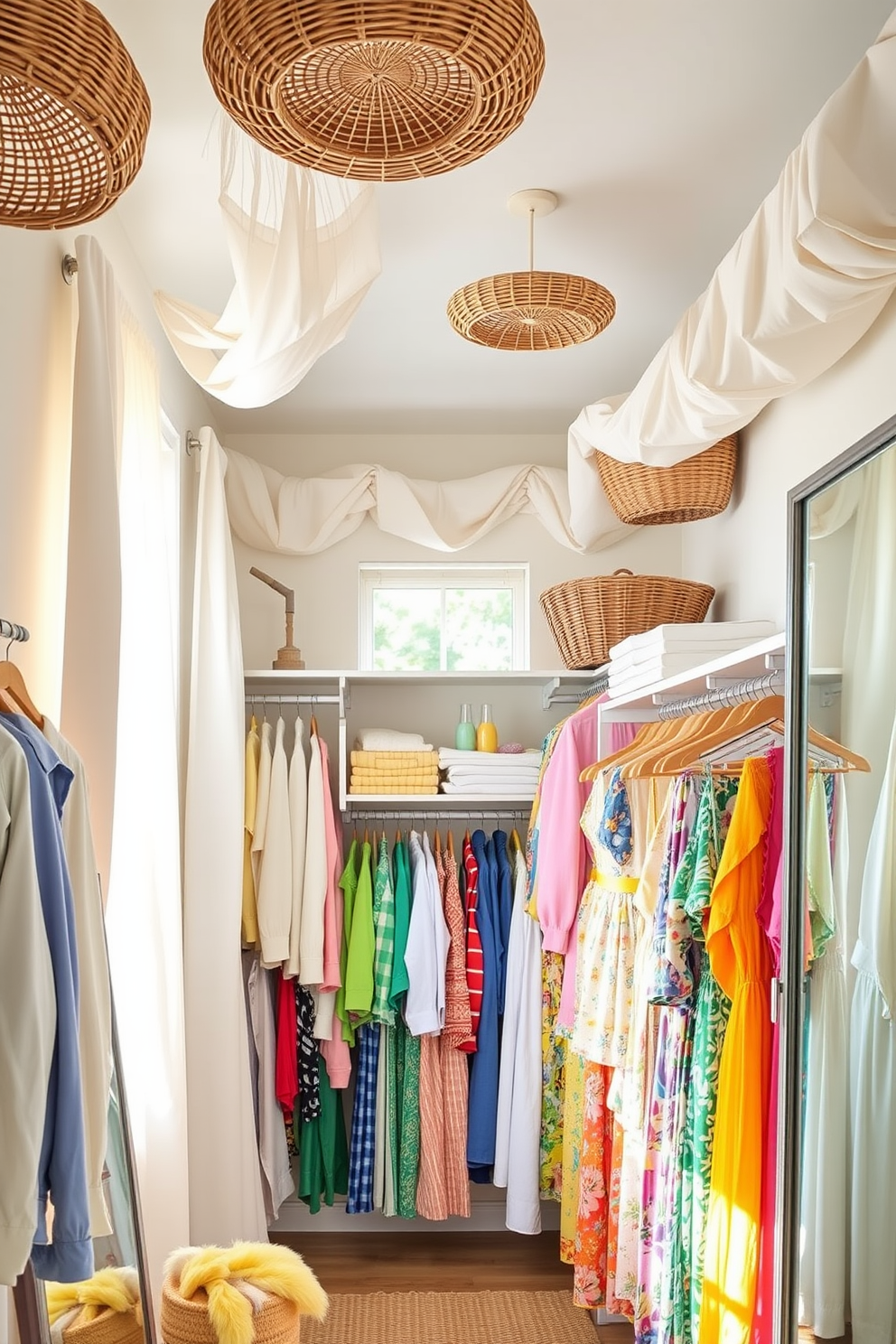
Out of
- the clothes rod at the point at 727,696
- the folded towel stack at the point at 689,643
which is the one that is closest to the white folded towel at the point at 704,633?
the folded towel stack at the point at 689,643

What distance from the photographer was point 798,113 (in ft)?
7.71

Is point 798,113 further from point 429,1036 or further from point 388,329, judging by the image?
point 429,1036

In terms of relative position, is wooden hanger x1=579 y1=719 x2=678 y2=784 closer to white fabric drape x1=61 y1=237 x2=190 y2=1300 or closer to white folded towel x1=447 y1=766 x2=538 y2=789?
white folded towel x1=447 y1=766 x2=538 y2=789

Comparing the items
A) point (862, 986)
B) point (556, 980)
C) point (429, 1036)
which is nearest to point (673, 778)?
point (862, 986)

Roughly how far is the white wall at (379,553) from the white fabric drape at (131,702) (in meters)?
1.24

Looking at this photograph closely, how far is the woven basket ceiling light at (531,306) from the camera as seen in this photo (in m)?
2.51

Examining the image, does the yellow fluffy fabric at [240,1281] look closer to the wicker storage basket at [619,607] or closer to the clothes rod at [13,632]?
the clothes rod at [13,632]

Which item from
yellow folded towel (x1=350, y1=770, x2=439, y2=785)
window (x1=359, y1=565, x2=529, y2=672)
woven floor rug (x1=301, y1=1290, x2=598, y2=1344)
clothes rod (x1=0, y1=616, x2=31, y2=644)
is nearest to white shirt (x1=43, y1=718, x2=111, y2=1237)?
clothes rod (x1=0, y1=616, x2=31, y2=644)

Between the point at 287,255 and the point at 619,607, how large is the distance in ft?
5.51

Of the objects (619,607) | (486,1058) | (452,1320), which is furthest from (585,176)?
(452,1320)

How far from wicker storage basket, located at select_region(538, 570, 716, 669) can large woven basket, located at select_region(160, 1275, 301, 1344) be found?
6.69 ft

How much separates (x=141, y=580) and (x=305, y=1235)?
2.47 meters

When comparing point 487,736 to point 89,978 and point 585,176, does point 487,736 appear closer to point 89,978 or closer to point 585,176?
point 585,176

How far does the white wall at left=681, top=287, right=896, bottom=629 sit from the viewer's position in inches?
92.6
